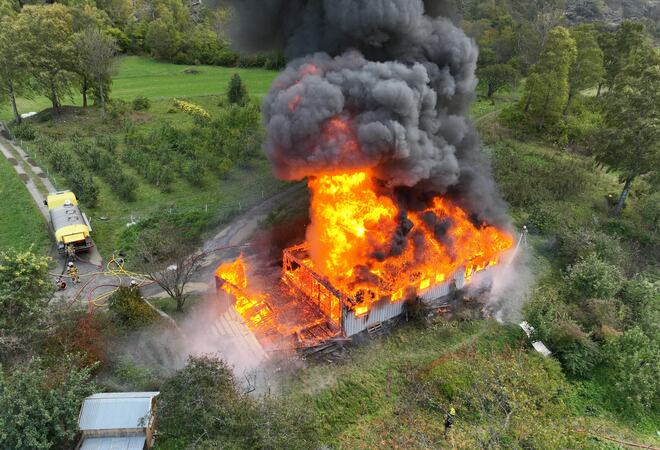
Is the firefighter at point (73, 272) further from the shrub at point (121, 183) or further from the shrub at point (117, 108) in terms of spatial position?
the shrub at point (117, 108)

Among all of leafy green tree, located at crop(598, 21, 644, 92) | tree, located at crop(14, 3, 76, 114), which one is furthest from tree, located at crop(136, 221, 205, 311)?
leafy green tree, located at crop(598, 21, 644, 92)

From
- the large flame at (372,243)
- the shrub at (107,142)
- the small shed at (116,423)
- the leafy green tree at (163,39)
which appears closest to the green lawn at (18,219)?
the shrub at (107,142)

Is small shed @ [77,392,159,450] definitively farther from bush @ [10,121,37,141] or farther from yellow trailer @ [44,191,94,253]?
bush @ [10,121,37,141]

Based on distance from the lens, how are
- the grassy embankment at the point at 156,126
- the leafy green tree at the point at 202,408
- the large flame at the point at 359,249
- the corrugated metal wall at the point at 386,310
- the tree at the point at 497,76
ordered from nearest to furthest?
the leafy green tree at the point at 202,408
the large flame at the point at 359,249
the corrugated metal wall at the point at 386,310
the grassy embankment at the point at 156,126
the tree at the point at 497,76

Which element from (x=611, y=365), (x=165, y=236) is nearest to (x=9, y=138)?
(x=165, y=236)

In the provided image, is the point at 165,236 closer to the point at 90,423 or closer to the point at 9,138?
the point at 90,423

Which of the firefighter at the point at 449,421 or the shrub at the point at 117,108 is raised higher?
the shrub at the point at 117,108
